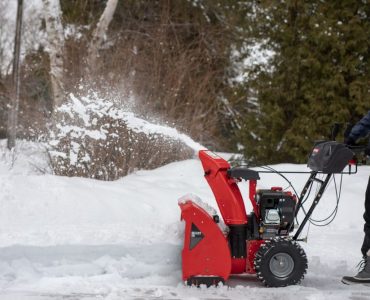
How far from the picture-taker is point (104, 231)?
5.59 m

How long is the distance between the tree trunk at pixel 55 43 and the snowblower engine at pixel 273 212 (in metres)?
7.92

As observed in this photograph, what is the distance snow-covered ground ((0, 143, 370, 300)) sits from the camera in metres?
4.79

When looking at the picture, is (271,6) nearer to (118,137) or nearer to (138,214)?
(118,137)

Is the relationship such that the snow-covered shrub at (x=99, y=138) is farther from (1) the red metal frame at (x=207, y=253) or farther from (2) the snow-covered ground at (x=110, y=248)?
(1) the red metal frame at (x=207, y=253)

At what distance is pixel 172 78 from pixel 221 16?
7.31m

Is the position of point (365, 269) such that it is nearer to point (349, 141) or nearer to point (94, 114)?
point (349, 141)

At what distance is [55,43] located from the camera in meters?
13.3

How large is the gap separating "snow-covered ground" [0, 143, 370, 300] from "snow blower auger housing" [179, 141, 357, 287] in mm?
133

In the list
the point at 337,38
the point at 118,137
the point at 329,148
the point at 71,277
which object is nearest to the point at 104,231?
the point at 71,277

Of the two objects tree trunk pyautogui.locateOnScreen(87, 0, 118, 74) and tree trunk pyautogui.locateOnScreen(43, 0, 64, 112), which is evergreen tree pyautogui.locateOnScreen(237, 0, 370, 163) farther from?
tree trunk pyautogui.locateOnScreen(43, 0, 64, 112)

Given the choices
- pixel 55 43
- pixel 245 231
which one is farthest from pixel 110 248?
pixel 55 43

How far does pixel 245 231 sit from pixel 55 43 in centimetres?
934

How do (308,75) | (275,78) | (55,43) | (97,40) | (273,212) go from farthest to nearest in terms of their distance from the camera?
Result: (97,40), (55,43), (275,78), (308,75), (273,212)

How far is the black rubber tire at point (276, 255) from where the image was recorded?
16.1ft
